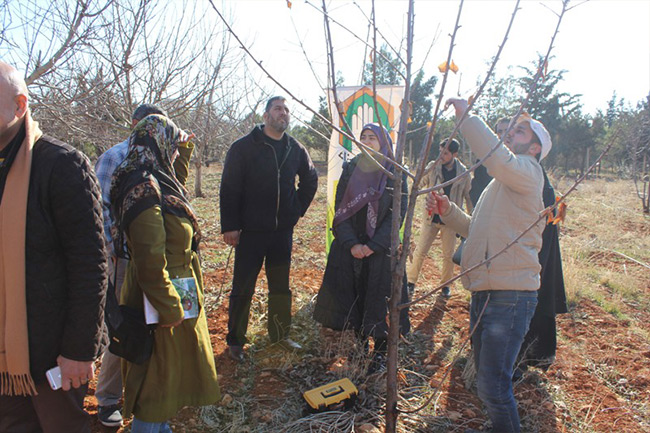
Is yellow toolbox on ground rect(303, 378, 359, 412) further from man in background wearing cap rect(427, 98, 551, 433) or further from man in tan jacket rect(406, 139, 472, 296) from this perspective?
man in tan jacket rect(406, 139, 472, 296)

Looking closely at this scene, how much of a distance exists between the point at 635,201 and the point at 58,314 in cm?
1821

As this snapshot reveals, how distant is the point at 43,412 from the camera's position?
1.54 metres

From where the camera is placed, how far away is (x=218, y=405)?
270cm

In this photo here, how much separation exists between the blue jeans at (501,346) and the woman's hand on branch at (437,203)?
51 centimetres

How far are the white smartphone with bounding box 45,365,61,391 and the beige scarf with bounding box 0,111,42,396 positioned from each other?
6 centimetres

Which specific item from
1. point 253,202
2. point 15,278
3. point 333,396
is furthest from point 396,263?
point 253,202

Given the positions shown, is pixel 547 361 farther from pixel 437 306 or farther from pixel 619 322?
pixel 619 322

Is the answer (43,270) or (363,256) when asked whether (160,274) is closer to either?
(43,270)

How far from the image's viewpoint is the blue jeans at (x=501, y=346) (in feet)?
6.91

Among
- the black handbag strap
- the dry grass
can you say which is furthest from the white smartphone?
the dry grass

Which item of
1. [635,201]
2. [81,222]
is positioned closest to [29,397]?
[81,222]

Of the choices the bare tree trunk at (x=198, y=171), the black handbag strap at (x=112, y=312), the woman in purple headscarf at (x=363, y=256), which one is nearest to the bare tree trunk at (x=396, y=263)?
the woman in purple headscarf at (x=363, y=256)

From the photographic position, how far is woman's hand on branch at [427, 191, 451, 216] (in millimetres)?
2230

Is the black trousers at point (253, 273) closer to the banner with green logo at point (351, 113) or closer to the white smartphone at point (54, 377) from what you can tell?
the banner with green logo at point (351, 113)
